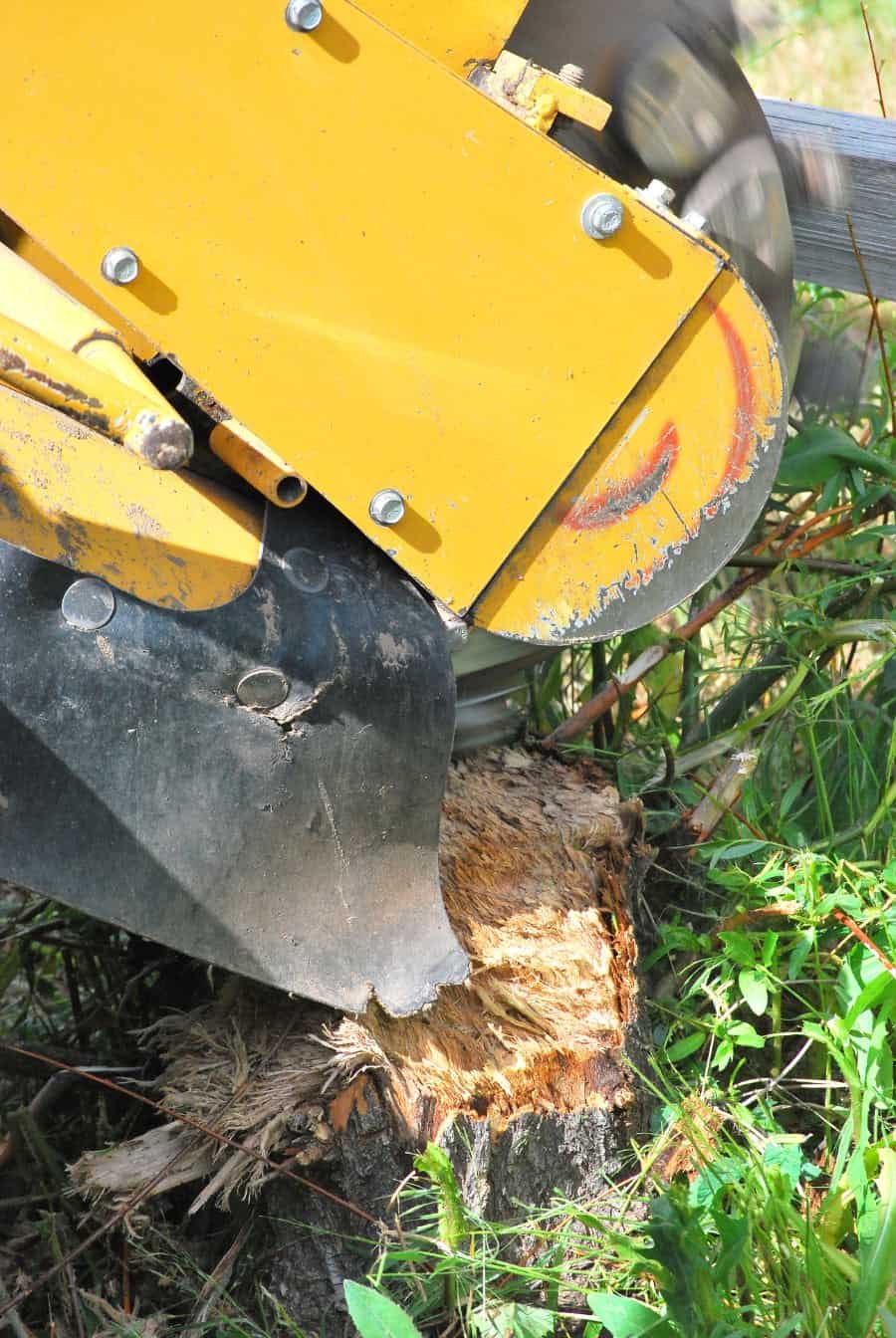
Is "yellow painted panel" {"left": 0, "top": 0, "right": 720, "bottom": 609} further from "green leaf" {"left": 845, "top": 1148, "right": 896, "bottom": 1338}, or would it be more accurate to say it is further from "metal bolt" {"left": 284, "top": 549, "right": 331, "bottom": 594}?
"green leaf" {"left": 845, "top": 1148, "right": 896, "bottom": 1338}

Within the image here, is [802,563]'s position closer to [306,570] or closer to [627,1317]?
[306,570]

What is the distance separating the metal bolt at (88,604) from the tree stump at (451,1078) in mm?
510

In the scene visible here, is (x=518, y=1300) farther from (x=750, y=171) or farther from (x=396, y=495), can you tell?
(x=750, y=171)

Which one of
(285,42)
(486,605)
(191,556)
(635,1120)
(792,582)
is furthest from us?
(792,582)

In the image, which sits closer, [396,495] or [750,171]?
[396,495]

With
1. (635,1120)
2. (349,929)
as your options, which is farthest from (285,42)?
(635,1120)

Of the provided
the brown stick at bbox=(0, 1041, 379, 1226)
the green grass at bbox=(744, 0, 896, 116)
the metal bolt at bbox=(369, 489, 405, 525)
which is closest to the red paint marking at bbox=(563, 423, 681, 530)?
the metal bolt at bbox=(369, 489, 405, 525)

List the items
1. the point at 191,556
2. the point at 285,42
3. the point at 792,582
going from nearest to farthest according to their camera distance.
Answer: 1. the point at 285,42
2. the point at 191,556
3. the point at 792,582

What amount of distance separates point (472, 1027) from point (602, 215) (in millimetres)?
923

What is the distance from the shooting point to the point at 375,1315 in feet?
4.28

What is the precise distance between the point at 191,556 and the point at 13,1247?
2.93ft

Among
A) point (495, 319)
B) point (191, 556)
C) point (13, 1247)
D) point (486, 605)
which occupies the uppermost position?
point (495, 319)

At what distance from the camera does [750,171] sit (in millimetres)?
1652

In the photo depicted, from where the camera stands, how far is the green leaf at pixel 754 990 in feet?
5.60
